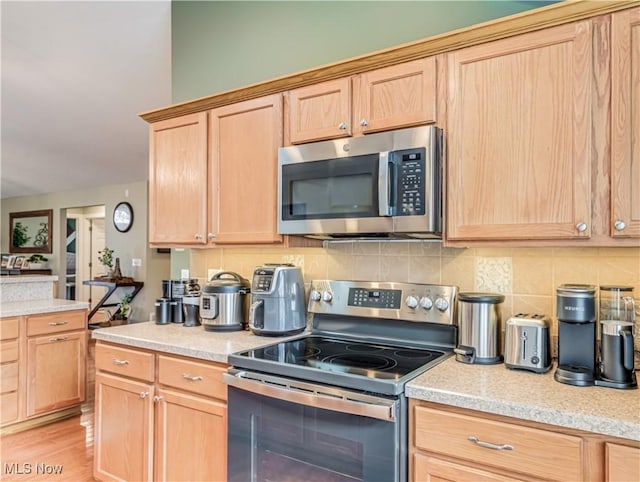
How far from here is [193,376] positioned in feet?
6.18

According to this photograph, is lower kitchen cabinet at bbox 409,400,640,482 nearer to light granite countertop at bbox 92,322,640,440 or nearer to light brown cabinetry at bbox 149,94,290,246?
light granite countertop at bbox 92,322,640,440

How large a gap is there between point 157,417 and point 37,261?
25.8ft

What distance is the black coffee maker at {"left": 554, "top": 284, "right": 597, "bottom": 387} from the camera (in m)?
1.38

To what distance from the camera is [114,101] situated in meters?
4.73

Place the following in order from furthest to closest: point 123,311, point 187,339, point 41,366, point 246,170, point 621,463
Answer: point 123,311 → point 41,366 → point 246,170 → point 187,339 → point 621,463

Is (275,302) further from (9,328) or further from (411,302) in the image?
→ (9,328)

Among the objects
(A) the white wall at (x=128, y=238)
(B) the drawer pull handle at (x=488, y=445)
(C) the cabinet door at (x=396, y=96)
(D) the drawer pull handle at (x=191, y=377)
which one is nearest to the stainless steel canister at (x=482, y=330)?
(B) the drawer pull handle at (x=488, y=445)

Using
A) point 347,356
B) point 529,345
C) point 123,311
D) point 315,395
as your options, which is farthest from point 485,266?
point 123,311

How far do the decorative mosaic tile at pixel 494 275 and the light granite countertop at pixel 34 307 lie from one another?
3.11m

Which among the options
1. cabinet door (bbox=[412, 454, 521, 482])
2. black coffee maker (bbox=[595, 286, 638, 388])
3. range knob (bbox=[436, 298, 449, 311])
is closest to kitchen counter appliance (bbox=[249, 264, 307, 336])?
range knob (bbox=[436, 298, 449, 311])

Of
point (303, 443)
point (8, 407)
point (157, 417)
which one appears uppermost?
point (303, 443)

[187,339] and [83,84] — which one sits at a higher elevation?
[83,84]

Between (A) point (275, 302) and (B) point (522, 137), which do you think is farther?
(A) point (275, 302)

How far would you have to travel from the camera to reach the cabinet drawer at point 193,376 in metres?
1.81
